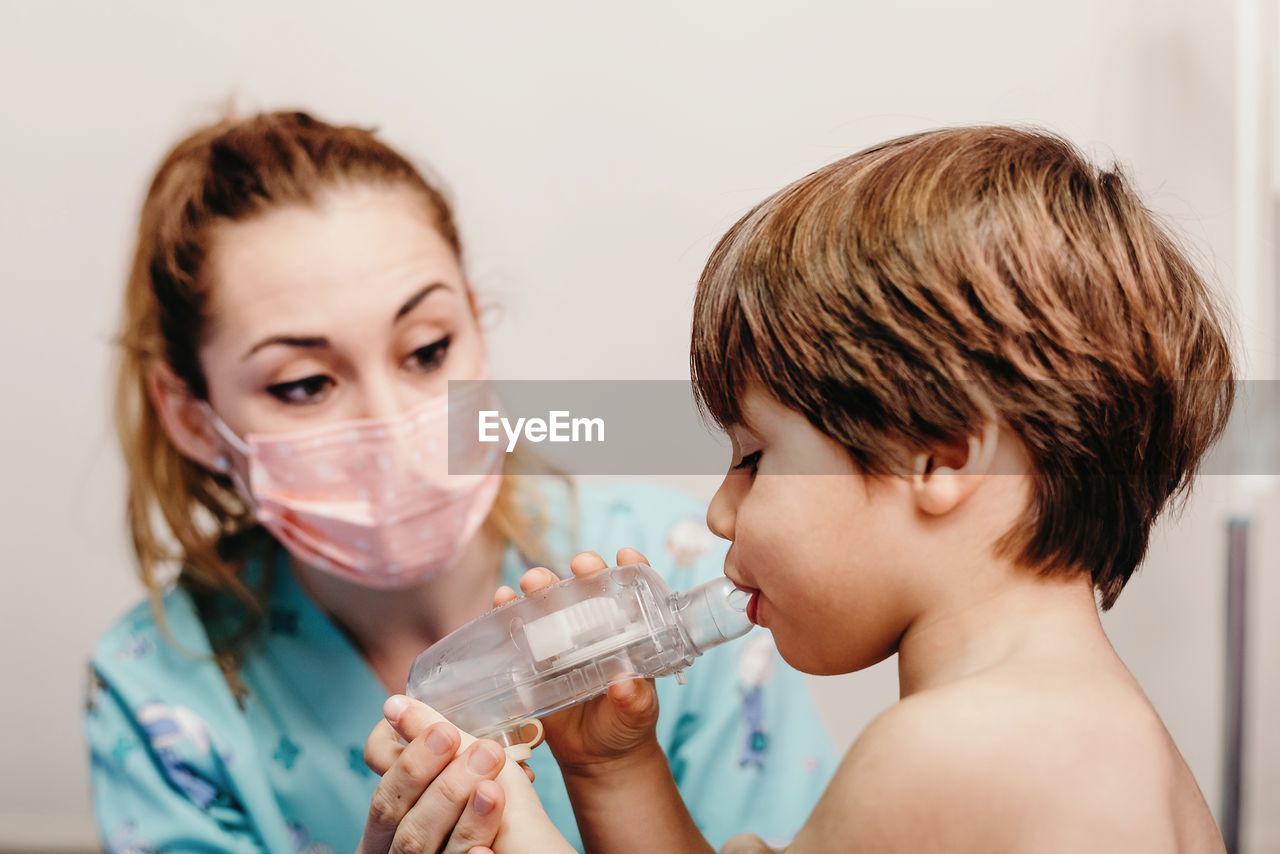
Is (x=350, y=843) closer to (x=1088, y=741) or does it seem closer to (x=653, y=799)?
(x=653, y=799)

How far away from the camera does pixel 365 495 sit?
1.02 meters

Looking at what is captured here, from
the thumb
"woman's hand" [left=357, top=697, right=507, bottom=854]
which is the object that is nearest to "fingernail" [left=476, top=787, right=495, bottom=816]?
"woman's hand" [left=357, top=697, right=507, bottom=854]

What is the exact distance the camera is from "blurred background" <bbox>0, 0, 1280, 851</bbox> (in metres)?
1.32

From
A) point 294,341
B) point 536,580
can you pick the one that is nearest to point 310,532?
point 294,341

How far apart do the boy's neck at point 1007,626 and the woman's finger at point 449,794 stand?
0.79 feet

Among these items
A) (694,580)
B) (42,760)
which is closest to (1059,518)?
(694,580)

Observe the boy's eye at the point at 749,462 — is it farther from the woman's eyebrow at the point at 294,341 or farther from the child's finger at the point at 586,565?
the woman's eyebrow at the point at 294,341

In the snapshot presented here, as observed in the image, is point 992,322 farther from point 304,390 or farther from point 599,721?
point 304,390

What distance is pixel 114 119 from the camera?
1.35 metres

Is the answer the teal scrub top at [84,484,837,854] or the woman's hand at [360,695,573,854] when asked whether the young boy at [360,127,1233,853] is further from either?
the teal scrub top at [84,484,837,854]

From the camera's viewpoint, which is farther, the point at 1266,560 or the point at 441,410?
the point at 1266,560

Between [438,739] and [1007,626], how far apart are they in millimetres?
315

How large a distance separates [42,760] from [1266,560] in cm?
158

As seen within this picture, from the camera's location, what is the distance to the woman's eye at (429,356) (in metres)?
1.03
